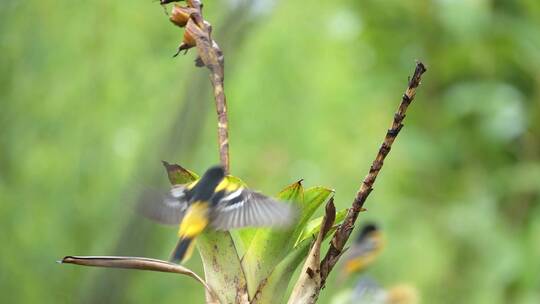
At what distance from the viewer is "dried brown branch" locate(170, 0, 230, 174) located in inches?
15.6

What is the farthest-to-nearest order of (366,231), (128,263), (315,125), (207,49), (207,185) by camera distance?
1. (315,125)
2. (366,231)
3. (207,185)
4. (207,49)
5. (128,263)

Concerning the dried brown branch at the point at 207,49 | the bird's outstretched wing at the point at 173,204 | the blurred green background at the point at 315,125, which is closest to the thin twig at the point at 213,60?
the dried brown branch at the point at 207,49

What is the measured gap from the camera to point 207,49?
1.35ft

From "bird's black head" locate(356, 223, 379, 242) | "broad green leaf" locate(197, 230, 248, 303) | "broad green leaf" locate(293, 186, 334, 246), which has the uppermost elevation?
"bird's black head" locate(356, 223, 379, 242)

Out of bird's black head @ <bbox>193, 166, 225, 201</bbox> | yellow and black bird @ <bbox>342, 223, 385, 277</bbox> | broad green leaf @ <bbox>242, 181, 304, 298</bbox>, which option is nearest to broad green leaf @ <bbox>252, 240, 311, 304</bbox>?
broad green leaf @ <bbox>242, 181, 304, 298</bbox>

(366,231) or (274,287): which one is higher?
(366,231)

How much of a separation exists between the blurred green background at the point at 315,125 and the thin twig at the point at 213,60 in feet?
2.85

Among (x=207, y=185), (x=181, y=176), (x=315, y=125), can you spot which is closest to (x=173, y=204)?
(x=207, y=185)

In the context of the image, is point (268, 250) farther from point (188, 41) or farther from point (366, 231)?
point (366, 231)

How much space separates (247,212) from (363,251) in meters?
0.17

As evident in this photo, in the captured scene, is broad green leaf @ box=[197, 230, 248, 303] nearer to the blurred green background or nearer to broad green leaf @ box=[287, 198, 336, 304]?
broad green leaf @ box=[287, 198, 336, 304]

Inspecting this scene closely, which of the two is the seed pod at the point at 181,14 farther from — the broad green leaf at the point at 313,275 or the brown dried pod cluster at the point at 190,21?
the broad green leaf at the point at 313,275

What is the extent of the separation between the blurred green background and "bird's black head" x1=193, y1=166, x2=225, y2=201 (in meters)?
0.72

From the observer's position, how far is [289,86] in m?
2.27
